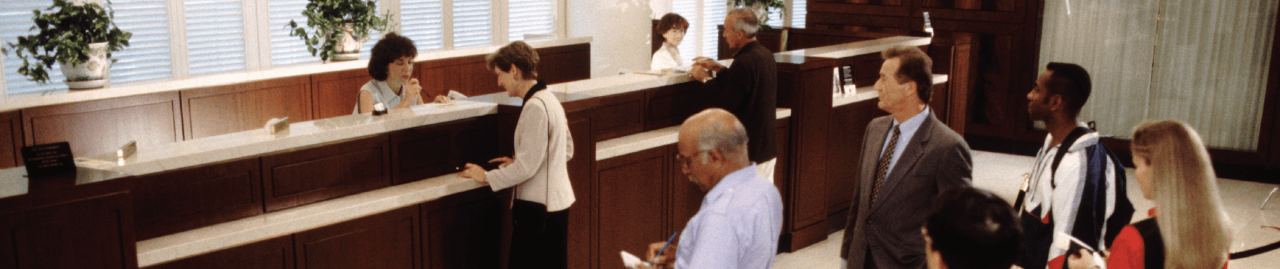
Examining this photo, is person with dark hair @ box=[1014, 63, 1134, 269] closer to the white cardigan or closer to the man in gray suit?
the man in gray suit

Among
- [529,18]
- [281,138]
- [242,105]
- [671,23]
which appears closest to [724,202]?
[281,138]

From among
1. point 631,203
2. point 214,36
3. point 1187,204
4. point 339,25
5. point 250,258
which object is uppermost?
point 339,25

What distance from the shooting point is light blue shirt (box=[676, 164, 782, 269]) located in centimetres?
224

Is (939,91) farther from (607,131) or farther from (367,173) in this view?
(367,173)

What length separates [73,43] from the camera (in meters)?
5.59

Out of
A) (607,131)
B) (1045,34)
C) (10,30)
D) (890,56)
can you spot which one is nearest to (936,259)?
(890,56)

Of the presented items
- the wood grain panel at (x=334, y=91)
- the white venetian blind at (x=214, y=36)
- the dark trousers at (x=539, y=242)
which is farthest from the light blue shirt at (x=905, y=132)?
the white venetian blind at (x=214, y=36)

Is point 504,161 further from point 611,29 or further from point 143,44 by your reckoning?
point 611,29

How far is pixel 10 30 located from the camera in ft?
20.3

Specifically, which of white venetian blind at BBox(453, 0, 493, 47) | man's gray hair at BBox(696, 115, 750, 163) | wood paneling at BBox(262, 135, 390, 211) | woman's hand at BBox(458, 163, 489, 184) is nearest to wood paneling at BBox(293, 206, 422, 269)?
wood paneling at BBox(262, 135, 390, 211)

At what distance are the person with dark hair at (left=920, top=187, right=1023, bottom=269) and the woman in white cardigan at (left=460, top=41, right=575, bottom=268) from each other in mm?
2140

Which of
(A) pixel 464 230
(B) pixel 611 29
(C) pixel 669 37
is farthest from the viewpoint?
(B) pixel 611 29

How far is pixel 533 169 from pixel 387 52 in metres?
1.33

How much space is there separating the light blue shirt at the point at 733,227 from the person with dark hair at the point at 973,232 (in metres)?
0.46
